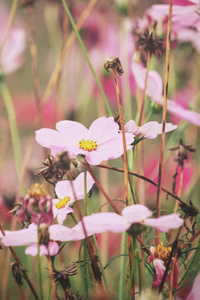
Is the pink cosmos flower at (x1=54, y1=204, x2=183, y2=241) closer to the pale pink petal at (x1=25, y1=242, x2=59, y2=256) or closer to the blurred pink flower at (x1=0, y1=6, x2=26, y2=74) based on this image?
the pale pink petal at (x1=25, y1=242, x2=59, y2=256)

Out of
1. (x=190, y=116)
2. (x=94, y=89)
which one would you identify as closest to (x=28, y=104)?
(x=94, y=89)

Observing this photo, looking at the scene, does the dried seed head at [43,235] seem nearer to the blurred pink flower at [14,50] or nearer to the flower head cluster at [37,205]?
the flower head cluster at [37,205]

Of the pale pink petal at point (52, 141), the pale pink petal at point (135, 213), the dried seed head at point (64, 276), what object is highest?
the pale pink petal at point (52, 141)

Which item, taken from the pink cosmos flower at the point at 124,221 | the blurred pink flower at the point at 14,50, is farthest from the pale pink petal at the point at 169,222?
the blurred pink flower at the point at 14,50

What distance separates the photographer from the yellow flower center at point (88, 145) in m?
0.21

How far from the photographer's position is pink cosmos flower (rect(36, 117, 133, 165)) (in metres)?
0.20

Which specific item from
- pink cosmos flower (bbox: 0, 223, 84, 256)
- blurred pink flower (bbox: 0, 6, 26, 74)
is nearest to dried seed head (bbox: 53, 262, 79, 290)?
pink cosmos flower (bbox: 0, 223, 84, 256)

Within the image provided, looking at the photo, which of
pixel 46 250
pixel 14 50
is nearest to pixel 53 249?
pixel 46 250

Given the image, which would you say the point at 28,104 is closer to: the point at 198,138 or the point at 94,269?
the point at 198,138

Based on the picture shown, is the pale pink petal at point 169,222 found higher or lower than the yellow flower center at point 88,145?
lower

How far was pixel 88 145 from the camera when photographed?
208 mm

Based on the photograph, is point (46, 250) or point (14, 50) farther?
point (14, 50)

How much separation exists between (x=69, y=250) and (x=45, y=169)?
0.89 ft

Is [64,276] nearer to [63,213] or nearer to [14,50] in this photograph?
[63,213]
